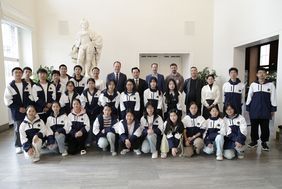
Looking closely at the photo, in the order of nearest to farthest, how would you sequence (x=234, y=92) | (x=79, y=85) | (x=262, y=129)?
(x=262, y=129) < (x=234, y=92) < (x=79, y=85)

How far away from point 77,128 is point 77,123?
0.26 feet

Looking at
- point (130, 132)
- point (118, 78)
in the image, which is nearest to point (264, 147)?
point (130, 132)

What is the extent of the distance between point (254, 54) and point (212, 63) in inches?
83.3

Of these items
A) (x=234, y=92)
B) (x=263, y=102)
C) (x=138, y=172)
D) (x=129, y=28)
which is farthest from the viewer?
(x=129, y=28)

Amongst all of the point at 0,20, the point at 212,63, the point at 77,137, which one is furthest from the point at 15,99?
the point at 212,63

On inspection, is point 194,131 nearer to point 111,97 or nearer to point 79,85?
point 111,97

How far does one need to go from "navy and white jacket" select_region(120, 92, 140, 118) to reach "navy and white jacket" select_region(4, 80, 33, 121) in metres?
1.47

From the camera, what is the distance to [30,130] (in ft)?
11.4

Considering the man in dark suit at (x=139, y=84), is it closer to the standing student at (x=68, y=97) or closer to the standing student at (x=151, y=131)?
the standing student at (x=151, y=131)

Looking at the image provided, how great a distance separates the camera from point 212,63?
8094 millimetres

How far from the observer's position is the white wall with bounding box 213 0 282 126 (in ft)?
15.3

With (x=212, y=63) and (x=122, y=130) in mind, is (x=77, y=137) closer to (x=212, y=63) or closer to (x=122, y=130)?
(x=122, y=130)

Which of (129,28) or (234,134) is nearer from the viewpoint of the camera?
(234,134)

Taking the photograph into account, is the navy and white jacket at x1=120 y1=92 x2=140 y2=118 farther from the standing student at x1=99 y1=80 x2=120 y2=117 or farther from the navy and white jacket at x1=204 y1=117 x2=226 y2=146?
the navy and white jacket at x1=204 y1=117 x2=226 y2=146
